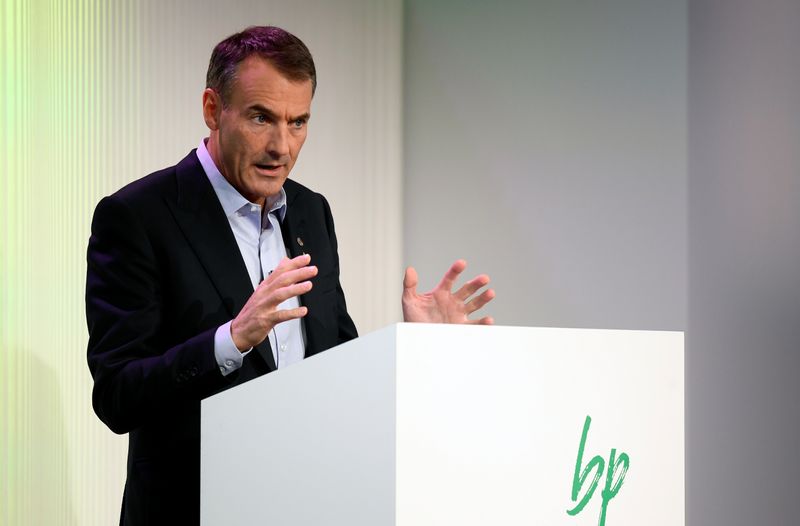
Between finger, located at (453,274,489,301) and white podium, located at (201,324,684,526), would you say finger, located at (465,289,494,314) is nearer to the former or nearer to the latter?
finger, located at (453,274,489,301)

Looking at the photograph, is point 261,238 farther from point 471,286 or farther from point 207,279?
point 471,286

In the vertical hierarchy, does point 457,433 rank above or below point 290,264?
below

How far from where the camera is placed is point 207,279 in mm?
1682

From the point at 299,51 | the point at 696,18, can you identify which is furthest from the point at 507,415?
the point at 696,18

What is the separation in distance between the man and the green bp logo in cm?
47

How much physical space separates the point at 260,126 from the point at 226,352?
1.83 feet

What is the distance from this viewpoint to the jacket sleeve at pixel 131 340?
1442 millimetres

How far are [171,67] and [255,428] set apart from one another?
212 cm

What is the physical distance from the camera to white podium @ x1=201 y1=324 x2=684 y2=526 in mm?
995

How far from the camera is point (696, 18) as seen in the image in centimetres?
361

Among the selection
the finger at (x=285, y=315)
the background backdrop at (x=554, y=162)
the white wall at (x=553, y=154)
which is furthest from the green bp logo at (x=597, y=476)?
the white wall at (x=553, y=154)

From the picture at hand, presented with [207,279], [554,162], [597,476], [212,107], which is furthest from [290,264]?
[554,162]

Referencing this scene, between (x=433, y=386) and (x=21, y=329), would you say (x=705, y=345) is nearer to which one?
(x=21, y=329)

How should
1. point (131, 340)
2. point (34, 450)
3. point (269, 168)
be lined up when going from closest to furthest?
point (131, 340) < point (269, 168) < point (34, 450)
